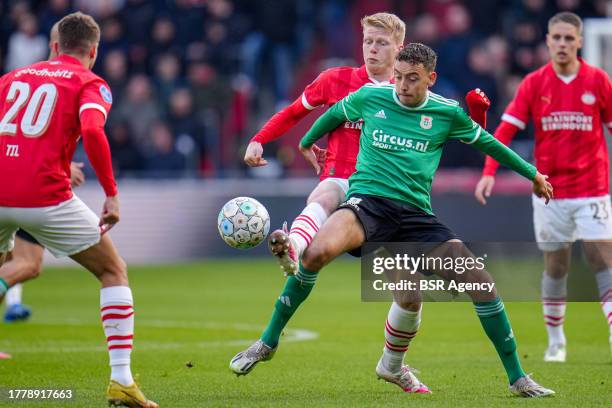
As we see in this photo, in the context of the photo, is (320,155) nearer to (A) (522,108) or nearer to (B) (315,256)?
(B) (315,256)

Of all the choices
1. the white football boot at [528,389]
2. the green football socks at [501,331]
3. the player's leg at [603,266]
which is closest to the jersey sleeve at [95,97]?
the green football socks at [501,331]

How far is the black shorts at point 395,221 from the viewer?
25.3 ft

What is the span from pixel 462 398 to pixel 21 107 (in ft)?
11.1

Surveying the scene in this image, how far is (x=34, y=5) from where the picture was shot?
2325 centimetres

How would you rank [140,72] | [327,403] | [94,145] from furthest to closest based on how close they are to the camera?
[140,72]
[327,403]
[94,145]

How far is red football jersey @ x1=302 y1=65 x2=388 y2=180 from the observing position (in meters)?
8.56

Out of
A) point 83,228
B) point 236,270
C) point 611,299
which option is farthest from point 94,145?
point 236,270

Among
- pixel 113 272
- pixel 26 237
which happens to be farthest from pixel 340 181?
pixel 26 237

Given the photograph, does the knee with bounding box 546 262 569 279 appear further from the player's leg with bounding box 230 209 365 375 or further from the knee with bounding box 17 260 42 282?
the knee with bounding box 17 260 42 282

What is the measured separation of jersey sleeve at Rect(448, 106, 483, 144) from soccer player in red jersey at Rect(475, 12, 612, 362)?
7.42 feet

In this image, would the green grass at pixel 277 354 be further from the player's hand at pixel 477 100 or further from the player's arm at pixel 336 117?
the player's hand at pixel 477 100

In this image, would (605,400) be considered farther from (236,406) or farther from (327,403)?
(236,406)

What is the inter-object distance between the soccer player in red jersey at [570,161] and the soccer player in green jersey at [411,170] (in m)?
2.28

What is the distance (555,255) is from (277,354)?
8.71ft
